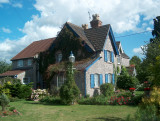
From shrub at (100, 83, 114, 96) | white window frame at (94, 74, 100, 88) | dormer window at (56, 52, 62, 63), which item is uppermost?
dormer window at (56, 52, 62, 63)

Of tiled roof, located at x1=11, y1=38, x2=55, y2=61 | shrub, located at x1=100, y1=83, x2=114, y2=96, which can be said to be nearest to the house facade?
shrub, located at x1=100, y1=83, x2=114, y2=96

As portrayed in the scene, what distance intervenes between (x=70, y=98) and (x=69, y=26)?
1068 centimetres

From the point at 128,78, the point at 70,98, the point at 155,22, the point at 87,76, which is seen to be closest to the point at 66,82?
the point at 70,98

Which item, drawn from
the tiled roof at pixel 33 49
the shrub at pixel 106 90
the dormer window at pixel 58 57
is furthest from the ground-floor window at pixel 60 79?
the tiled roof at pixel 33 49

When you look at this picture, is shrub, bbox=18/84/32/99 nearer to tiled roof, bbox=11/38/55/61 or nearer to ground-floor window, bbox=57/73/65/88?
ground-floor window, bbox=57/73/65/88

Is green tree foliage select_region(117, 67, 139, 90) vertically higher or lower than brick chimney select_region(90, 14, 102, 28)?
lower

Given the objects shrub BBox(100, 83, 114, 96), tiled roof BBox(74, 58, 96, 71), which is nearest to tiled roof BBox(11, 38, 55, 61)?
tiled roof BBox(74, 58, 96, 71)

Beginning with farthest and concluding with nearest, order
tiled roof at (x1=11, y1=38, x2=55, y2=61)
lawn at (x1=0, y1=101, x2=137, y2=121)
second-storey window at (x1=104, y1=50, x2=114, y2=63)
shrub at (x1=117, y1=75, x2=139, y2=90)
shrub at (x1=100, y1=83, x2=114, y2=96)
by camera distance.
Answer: tiled roof at (x1=11, y1=38, x2=55, y2=61) < shrub at (x1=117, y1=75, x2=139, y2=90) < second-storey window at (x1=104, y1=50, x2=114, y2=63) < shrub at (x1=100, y1=83, x2=114, y2=96) < lawn at (x1=0, y1=101, x2=137, y2=121)

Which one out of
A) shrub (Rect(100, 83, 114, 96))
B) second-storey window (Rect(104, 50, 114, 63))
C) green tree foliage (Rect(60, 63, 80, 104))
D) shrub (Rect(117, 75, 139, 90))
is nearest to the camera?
green tree foliage (Rect(60, 63, 80, 104))

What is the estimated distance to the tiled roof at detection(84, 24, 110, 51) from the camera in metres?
20.6

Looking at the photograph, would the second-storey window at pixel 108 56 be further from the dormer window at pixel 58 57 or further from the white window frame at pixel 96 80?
the dormer window at pixel 58 57

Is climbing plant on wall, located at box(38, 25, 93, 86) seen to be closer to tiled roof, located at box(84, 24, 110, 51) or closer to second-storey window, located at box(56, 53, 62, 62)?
second-storey window, located at box(56, 53, 62, 62)

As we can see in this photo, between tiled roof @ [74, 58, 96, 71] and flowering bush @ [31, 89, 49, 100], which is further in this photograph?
tiled roof @ [74, 58, 96, 71]

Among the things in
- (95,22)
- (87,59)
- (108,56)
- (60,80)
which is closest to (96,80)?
(87,59)
